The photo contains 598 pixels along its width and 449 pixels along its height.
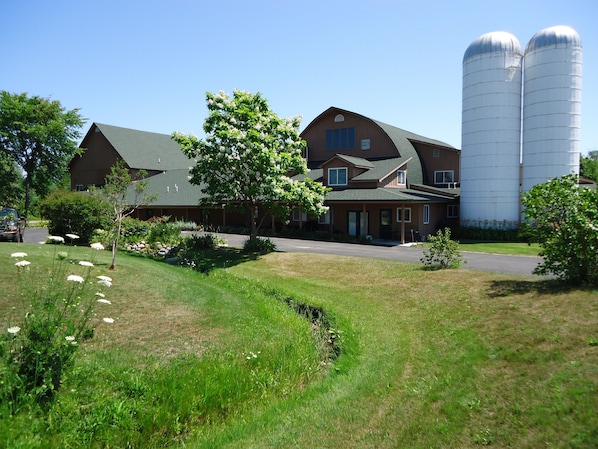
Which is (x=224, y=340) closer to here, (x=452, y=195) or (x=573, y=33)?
(x=452, y=195)

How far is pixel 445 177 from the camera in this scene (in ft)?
121

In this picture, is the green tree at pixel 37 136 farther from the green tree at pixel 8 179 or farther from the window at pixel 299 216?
the window at pixel 299 216

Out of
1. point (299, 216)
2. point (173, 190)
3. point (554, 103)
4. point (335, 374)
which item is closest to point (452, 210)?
point (554, 103)

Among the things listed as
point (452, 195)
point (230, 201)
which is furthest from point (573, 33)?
point (230, 201)

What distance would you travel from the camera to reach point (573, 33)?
28.0 m

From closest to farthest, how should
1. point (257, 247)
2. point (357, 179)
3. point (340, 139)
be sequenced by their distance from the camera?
point (257, 247) < point (357, 179) < point (340, 139)

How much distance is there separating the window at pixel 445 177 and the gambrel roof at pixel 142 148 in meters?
29.6

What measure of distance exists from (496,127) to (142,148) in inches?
1601

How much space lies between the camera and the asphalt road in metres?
17.0

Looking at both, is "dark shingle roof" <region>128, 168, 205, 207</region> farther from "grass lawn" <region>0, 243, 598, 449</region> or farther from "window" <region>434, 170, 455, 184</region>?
"grass lawn" <region>0, 243, 598, 449</region>

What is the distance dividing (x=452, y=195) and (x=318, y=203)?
16.5 metres

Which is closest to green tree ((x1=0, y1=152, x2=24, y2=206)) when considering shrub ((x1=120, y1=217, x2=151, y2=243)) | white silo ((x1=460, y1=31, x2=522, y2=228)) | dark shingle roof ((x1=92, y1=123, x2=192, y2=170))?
dark shingle roof ((x1=92, y1=123, x2=192, y2=170))

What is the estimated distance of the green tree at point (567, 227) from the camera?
10.0m

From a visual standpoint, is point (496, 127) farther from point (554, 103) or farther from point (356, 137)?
point (356, 137)
